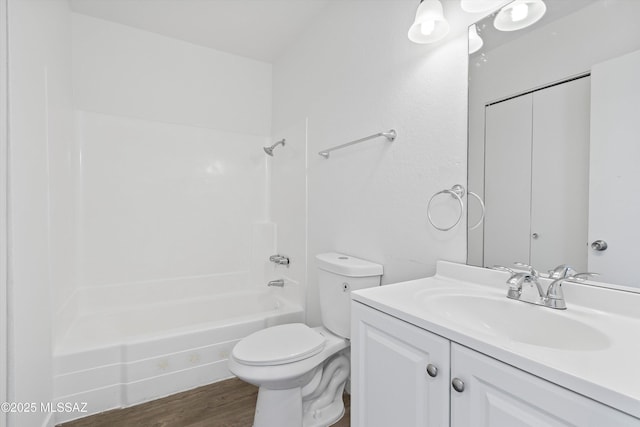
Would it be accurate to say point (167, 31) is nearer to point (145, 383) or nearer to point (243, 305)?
point (243, 305)

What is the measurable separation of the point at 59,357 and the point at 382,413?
170 cm

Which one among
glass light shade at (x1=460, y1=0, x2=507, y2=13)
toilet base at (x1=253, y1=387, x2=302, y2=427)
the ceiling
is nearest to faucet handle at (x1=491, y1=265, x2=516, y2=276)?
glass light shade at (x1=460, y1=0, x2=507, y2=13)

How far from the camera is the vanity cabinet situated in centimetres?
53

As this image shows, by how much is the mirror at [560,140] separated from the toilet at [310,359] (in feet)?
2.20

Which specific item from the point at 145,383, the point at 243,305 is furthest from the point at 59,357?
the point at 243,305

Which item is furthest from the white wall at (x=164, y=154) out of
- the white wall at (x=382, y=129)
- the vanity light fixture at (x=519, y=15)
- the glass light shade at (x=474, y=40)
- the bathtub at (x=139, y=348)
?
the vanity light fixture at (x=519, y=15)

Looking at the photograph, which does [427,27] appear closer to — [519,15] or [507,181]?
[519,15]

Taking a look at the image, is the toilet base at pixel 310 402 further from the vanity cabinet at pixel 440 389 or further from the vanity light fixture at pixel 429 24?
the vanity light fixture at pixel 429 24

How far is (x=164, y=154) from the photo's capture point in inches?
95.0

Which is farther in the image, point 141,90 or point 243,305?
point 243,305

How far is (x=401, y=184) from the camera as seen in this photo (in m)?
1.43

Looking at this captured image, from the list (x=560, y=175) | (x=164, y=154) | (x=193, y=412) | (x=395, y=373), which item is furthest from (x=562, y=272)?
(x=164, y=154)

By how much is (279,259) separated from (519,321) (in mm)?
1895

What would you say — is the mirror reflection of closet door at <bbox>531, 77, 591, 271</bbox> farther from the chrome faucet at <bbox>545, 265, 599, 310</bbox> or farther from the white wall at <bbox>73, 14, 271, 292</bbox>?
the white wall at <bbox>73, 14, 271, 292</bbox>
